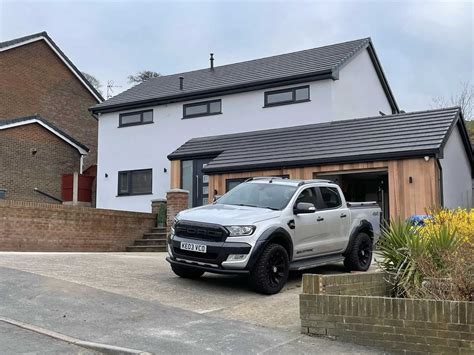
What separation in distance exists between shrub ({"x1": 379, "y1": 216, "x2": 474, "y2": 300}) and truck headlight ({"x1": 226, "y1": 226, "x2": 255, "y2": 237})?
6.27 ft

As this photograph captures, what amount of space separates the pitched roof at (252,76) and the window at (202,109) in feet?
1.23

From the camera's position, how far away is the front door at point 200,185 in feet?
63.0

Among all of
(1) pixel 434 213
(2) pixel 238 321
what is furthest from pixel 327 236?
(2) pixel 238 321

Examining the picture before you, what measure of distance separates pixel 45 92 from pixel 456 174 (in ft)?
73.6

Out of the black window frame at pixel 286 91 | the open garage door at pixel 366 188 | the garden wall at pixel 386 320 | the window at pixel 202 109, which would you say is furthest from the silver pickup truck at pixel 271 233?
the window at pixel 202 109

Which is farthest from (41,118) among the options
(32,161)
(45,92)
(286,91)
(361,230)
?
(361,230)

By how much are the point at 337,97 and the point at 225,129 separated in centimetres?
461

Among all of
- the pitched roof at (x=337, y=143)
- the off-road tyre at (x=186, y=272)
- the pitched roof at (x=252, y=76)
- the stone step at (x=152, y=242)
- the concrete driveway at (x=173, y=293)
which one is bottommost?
the concrete driveway at (x=173, y=293)

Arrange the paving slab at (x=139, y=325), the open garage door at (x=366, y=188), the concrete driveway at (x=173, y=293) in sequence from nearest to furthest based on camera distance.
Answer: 1. the paving slab at (x=139, y=325)
2. the concrete driveway at (x=173, y=293)
3. the open garage door at (x=366, y=188)

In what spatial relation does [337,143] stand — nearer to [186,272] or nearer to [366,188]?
[366,188]

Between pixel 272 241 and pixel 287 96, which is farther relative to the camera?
pixel 287 96

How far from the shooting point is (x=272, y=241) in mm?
8328

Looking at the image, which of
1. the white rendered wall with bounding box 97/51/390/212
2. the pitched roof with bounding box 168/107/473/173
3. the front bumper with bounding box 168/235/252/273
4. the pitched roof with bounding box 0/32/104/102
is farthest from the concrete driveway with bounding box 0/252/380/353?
the pitched roof with bounding box 0/32/104/102

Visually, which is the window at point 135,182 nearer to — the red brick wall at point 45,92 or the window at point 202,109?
the window at point 202,109
